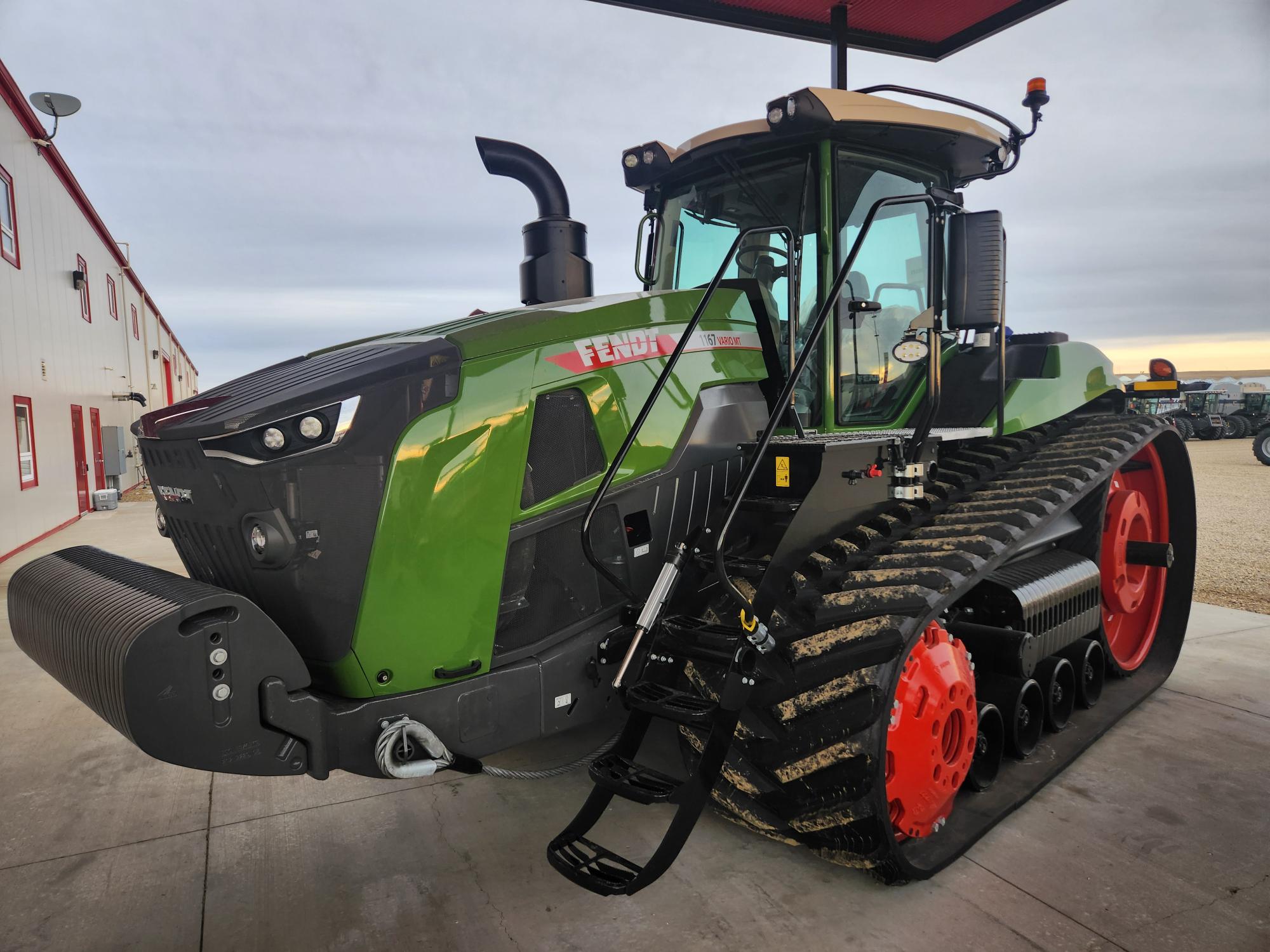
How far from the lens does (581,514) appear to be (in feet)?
8.46

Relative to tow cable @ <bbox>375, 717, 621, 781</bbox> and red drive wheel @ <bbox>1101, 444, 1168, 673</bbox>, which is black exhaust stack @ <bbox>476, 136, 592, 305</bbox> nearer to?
tow cable @ <bbox>375, 717, 621, 781</bbox>

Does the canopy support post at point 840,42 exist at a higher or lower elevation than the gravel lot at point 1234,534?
higher

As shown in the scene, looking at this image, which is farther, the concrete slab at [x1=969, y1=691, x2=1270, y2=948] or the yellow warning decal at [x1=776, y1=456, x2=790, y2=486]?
the yellow warning decal at [x1=776, y1=456, x2=790, y2=486]

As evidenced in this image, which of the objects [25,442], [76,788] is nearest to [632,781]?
[76,788]

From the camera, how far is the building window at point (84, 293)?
14523 mm

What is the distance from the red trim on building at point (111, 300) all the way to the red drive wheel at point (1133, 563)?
19285 mm

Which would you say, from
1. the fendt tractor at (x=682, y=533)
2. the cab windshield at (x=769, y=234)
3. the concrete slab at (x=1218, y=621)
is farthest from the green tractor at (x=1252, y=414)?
the cab windshield at (x=769, y=234)

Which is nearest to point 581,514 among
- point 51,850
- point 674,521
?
point 674,521

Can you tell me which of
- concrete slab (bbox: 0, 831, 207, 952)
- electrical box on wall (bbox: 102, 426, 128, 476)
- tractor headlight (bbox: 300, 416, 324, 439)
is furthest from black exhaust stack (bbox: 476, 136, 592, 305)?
electrical box on wall (bbox: 102, 426, 128, 476)

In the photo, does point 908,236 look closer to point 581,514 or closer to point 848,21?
point 581,514

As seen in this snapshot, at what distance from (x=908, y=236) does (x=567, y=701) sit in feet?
7.46

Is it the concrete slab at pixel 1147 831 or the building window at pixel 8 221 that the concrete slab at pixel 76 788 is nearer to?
the concrete slab at pixel 1147 831

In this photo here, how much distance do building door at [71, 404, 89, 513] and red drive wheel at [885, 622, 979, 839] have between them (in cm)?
1410

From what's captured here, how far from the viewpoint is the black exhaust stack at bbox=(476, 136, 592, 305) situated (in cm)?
377
